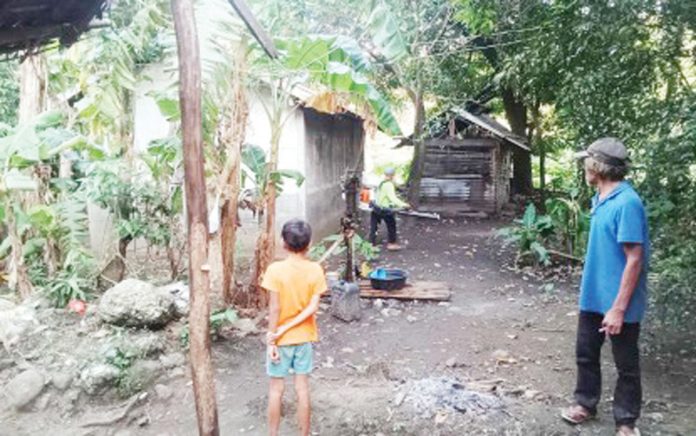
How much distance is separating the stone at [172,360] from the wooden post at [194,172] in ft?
8.37

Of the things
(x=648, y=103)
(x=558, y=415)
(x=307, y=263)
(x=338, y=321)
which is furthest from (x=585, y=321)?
(x=338, y=321)

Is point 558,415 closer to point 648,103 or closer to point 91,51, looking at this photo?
point 648,103

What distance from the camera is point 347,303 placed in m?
7.04

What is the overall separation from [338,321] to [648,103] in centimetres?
417

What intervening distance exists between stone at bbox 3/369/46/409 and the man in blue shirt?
4.67 metres

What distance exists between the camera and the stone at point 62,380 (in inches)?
207

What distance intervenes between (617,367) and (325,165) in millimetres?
9147

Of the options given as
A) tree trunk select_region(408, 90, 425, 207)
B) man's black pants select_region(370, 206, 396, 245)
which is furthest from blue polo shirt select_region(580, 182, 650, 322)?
tree trunk select_region(408, 90, 425, 207)

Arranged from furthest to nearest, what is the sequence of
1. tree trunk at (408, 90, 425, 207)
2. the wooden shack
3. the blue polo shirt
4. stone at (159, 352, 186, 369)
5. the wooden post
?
the wooden shack, tree trunk at (408, 90, 425, 207), stone at (159, 352, 186, 369), the blue polo shirt, the wooden post

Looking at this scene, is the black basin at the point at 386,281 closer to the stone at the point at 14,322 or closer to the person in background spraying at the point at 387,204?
the person in background spraying at the point at 387,204

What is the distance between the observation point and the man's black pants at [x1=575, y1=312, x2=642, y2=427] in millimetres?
3758

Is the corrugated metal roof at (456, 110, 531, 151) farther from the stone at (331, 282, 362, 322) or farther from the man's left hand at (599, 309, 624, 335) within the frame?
the man's left hand at (599, 309, 624, 335)

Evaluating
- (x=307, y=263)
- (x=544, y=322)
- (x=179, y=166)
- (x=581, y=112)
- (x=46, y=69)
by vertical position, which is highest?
(x=46, y=69)

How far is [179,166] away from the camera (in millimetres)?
7090
